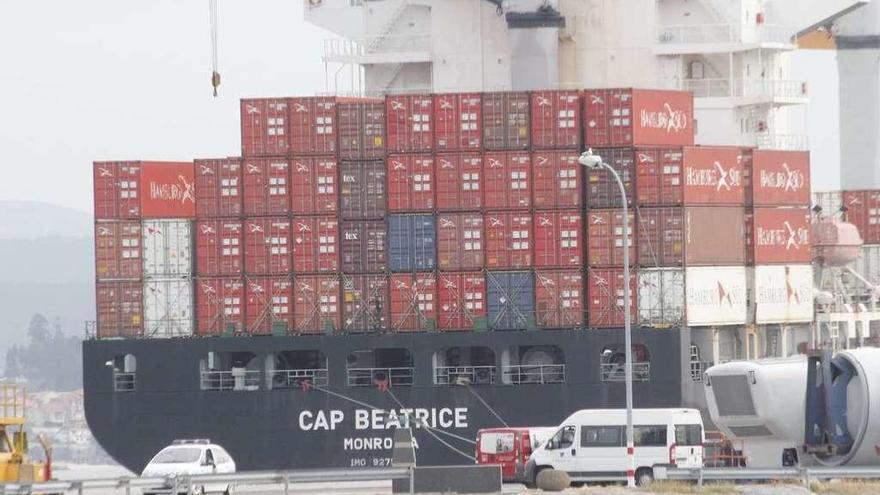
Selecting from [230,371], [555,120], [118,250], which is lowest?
[230,371]

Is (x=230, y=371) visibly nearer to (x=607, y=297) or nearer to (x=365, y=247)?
(x=365, y=247)

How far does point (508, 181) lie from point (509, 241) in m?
1.78

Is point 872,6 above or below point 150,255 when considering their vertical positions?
above

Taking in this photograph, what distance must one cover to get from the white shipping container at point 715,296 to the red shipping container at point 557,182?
13.1 ft

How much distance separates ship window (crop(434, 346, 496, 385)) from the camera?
6500 cm

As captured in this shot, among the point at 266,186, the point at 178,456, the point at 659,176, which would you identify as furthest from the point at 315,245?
the point at 178,456

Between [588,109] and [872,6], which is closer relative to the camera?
[588,109]

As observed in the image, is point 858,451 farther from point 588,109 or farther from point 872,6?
point 872,6

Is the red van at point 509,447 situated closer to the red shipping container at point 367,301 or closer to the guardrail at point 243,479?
the red shipping container at point 367,301

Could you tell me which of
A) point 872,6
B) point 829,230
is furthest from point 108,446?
point 872,6

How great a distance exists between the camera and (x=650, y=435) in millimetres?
51688

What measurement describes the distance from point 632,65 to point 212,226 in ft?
53.7

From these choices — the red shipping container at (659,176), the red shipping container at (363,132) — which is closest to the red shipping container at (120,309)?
the red shipping container at (363,132)

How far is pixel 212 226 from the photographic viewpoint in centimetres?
6544
